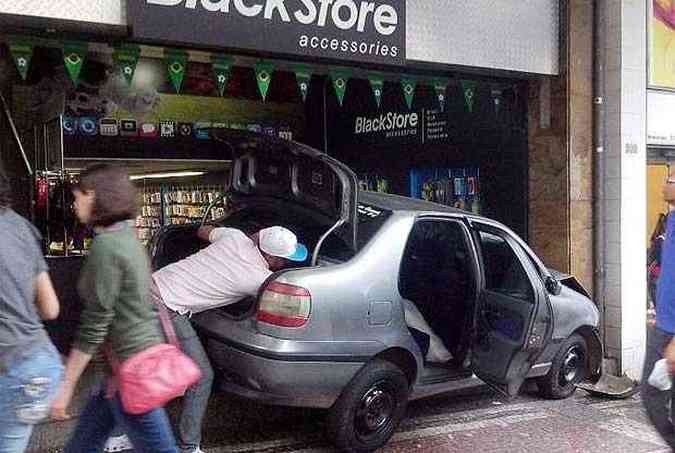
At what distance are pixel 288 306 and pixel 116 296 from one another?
5.41 feet

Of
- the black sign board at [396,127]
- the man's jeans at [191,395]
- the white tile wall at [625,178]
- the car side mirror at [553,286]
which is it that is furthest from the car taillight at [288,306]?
the black sign board at [396,127]

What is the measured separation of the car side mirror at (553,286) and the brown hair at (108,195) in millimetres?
3993

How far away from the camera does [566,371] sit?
7000mm

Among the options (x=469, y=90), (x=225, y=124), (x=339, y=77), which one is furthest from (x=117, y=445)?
(x=225, y=124)

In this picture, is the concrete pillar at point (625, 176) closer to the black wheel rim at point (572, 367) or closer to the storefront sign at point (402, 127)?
the black wheel rim at point (572, 367)

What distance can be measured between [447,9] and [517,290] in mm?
2740

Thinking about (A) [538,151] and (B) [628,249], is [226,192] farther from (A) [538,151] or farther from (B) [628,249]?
(B) [628,249]

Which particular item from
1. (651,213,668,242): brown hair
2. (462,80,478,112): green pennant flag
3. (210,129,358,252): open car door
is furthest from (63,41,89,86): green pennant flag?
(651,213,668,242): brown hair

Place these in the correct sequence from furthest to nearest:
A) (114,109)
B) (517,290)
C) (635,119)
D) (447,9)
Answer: (114,109) < (635,119) < (447,9) < (517,290)

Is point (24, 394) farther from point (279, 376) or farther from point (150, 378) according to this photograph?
point (279, 376)

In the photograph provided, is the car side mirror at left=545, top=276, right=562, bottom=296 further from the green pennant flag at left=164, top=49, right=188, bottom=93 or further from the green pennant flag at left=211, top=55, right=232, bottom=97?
the green pennant flag at left=164, top=49, right=188, bottom=93

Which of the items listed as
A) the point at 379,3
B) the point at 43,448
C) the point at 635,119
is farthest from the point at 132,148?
the point at 635,119

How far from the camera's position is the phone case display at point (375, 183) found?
32.2 feet

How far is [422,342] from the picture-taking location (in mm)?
5695
